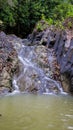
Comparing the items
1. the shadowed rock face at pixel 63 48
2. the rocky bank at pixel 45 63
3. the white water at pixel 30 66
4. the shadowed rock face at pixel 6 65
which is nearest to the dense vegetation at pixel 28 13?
the shadowed rock face at pixel 63 48

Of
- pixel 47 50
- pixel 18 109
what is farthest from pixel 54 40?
pixel 18 109

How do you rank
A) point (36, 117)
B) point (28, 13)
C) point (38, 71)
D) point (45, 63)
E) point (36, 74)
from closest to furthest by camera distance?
point (36, 117)
point (36, 74)
point (38, 71)
point (45, 63)
point (28, 13)

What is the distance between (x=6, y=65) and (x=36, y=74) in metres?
1.50

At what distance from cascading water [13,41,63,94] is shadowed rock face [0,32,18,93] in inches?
15.1

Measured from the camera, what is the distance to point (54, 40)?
16.5 m

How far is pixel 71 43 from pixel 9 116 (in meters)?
8.16

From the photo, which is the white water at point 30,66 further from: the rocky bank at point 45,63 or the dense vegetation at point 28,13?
the dense vegetation at point 28,13

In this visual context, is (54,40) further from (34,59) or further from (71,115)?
(71,115)

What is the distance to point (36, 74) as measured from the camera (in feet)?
42.7

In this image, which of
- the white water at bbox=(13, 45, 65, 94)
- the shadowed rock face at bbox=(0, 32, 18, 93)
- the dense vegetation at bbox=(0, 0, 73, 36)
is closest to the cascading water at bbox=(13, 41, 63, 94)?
the white water at bbox=(13, 45, 65, 94)

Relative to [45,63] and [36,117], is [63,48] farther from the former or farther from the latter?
[36,117]

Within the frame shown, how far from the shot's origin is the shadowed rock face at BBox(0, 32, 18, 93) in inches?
464

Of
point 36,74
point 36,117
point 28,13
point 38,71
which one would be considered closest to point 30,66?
point 38,71

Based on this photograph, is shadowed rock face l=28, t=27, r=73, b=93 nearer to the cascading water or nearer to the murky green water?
the cascading water
